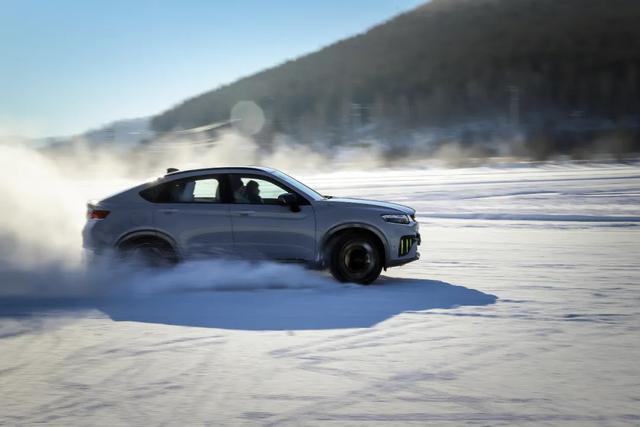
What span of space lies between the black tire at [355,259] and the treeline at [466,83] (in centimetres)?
4334

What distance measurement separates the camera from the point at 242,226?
8.89 meters

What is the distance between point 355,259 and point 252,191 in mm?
1526

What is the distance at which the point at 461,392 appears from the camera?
4.96 m

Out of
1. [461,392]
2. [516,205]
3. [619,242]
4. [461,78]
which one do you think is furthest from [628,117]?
[461,392]

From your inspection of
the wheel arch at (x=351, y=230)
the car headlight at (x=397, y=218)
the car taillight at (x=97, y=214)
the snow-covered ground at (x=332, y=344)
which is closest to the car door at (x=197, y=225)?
the snow-covered ground at (x=332, y=344)

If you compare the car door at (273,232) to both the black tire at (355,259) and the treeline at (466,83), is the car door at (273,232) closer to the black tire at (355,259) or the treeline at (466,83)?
the black tire at (355,259)

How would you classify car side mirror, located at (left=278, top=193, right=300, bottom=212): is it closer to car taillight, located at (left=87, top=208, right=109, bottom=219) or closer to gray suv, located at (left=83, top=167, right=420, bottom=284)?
gray suv, located at (left=83, top=167, right=420, bottom=284)

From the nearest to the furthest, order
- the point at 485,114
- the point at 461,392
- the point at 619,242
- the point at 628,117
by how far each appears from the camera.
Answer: the point at 461,392 < the point at 619,242 < the point at 628,117 < the point at 485,114

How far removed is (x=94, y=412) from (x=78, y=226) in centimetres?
829

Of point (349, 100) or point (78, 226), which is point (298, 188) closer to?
point (78, 226)

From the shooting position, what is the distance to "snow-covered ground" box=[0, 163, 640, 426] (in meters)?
4.68

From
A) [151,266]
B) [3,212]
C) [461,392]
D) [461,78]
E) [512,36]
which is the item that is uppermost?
[512,36]

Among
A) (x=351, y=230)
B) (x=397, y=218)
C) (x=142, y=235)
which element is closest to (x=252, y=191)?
(x=351, y=230)

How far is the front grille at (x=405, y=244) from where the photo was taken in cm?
909
